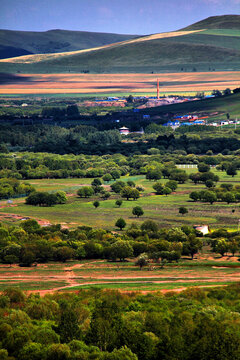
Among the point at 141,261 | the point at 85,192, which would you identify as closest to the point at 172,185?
the point at 85,192

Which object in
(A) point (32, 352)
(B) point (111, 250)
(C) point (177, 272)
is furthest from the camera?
(B) point (111, 250)

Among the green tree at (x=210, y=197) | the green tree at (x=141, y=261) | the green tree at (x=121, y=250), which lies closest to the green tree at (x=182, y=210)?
the green tree at (x=210, y=197)

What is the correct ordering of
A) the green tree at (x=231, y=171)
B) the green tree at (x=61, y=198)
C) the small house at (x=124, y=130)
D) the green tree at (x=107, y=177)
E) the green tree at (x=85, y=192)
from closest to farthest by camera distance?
the green tree at (x=61, y=198) → the green tree at (x=85, y=192) → the green tree at (x=107, y=177) → the green tree at (x=231, y=171) → the small house at (x=124, y=130)

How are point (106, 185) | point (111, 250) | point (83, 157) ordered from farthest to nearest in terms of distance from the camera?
point (83, 157), point (106, 185), point (111, 250)

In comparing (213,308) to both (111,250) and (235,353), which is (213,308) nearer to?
(235,353)

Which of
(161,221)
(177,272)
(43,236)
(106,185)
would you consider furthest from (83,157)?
(177,272)

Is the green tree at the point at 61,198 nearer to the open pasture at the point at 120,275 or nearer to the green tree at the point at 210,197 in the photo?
the green tree at the point at 210,197

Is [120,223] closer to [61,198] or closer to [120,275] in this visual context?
[61,198]

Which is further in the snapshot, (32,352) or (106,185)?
(106,185)
